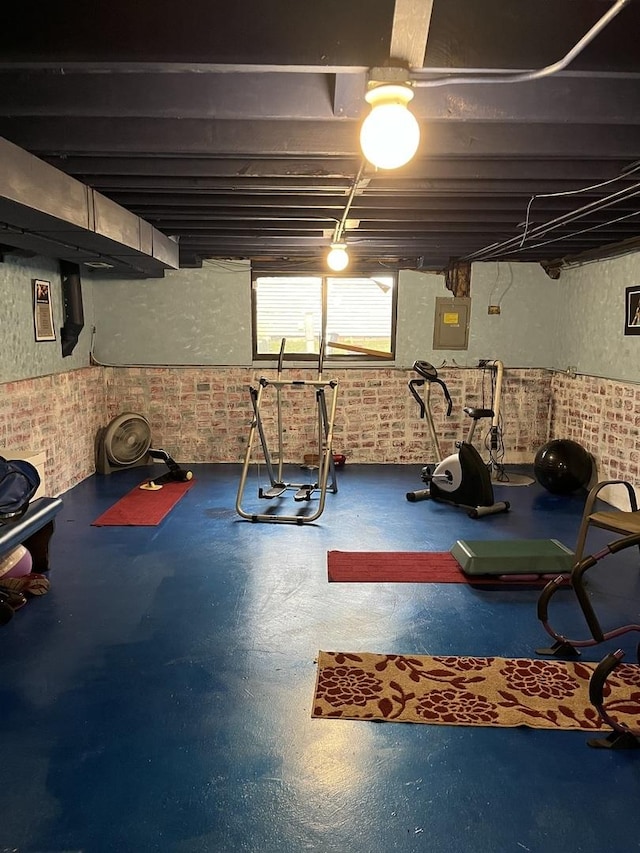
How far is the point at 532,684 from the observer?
3256mm

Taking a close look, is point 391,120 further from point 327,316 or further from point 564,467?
point 327,316

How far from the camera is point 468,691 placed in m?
3.20

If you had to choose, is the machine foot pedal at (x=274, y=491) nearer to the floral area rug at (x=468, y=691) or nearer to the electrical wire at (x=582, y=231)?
the floral area rug at (x=468, y=691)

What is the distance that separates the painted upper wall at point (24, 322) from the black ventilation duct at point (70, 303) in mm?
61

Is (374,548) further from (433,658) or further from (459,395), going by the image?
(459,395)

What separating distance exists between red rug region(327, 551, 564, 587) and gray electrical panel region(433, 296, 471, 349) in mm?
4054

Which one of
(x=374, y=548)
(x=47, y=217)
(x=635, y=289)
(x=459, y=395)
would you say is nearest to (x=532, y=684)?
(x=374, y=548)

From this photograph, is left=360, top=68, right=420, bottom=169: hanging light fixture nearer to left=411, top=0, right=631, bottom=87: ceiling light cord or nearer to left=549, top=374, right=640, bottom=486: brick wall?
left=411, top=0, right=631, bottom=87: ceiling light cord

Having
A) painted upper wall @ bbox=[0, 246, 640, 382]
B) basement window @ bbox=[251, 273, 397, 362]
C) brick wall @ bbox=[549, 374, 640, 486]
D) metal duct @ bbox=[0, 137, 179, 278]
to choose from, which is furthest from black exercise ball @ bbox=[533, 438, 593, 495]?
metal duct @ bbox=[0, 137, 179, 278]

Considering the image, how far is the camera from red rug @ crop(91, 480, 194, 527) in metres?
5.87

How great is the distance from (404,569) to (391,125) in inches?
135

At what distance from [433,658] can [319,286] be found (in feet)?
19.6

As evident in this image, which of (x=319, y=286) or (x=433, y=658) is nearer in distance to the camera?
(x=433, y=658)

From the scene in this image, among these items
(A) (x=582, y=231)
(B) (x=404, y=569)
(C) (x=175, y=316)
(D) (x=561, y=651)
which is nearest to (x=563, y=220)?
(A) (x=582, y=231)
